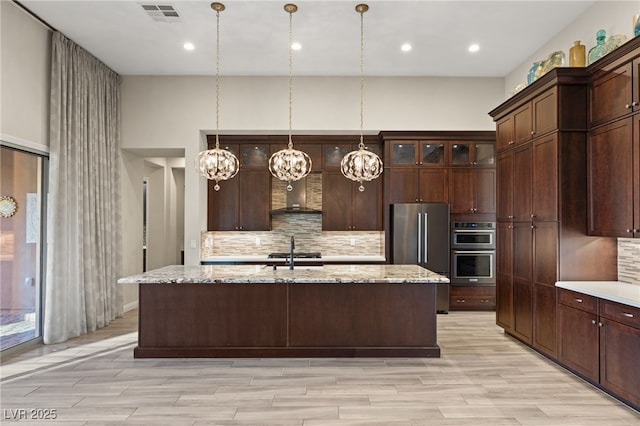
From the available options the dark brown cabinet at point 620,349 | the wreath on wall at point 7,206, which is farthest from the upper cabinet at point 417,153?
the wreath on wall at point 7,206

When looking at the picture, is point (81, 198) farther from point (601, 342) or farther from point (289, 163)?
point (601, 342)

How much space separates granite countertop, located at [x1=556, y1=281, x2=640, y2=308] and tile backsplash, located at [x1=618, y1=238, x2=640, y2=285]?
72mm

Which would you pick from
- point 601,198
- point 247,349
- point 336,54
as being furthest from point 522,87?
point 247,349

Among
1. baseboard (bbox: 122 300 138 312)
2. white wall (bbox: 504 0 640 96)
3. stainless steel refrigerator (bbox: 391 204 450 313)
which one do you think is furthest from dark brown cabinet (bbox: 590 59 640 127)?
baseboard (bbox: 122 300 138 312)

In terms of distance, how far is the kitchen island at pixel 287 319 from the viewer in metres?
4.38

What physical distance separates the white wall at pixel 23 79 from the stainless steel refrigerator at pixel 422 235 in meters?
4.85

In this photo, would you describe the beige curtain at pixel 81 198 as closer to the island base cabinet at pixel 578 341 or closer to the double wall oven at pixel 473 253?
the double wall oven at pixel 473 253

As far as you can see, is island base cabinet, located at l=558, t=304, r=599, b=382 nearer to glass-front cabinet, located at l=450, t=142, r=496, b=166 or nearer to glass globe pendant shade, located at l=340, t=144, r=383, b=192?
glass globe pendant shade, located at l=340, t=144, r=383, b=192

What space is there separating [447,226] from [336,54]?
308 cm

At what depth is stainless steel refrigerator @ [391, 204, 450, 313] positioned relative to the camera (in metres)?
6.62

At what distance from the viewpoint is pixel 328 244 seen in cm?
737

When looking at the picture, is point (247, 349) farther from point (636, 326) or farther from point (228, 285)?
point (636, 326)

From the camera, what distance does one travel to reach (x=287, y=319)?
4.41 metres

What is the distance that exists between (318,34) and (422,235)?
3322 mm
